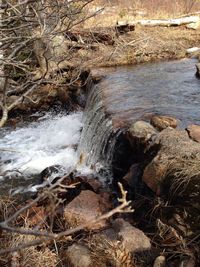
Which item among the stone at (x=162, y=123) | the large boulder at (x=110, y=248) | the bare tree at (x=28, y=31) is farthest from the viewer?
the stone at (x=162, y=123)

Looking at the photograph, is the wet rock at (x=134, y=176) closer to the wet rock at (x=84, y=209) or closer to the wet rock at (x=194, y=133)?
the wet rock at (x=84, y=209)

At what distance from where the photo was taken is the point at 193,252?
10.0 feet

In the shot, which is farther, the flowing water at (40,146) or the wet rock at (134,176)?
the flowing water at (40,146)

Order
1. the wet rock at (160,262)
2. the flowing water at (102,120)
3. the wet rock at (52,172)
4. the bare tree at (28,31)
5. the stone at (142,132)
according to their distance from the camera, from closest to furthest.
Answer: the bare tree at (28,31)
the wet rock at (160,262)
the stone at (142,132)
the wet rock at (52,172)
the flowing water at (102,120)

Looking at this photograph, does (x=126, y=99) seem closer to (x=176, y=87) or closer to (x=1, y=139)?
(x=176, y=87)

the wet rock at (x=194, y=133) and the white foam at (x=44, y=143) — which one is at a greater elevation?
the wet rock at (x=194, y=133)

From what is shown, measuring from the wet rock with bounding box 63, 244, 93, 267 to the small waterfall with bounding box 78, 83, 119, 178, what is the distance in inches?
65.0

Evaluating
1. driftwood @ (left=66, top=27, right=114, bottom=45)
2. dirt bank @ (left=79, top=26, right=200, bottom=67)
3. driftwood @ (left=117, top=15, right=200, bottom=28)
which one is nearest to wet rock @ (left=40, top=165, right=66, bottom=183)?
dirt bank @ (left=79, top=26, right=200, bottom=67)

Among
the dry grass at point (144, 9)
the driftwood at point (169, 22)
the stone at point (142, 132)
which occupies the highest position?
the dry grass at point (144, 9)

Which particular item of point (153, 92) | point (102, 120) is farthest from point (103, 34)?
point (102, 120)

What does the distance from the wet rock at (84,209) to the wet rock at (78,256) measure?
40 centimetres

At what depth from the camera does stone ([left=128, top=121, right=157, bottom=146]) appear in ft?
16.5

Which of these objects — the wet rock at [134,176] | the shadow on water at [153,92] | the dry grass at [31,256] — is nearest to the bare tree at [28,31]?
the dry grass at [31,256]

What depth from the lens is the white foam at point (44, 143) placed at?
6.69 metres
